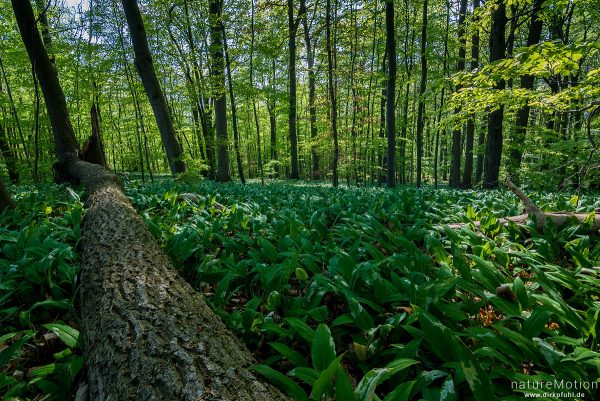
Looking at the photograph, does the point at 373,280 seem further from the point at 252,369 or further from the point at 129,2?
the point at 129,2

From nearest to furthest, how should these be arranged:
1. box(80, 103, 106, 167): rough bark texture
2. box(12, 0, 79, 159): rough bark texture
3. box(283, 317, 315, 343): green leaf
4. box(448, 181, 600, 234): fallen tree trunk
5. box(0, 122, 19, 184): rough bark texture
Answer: box(283, 317, 315, 343): green leaf → box(448, 181, 600, 234): fallen tree trunk → box(12, 0, 79, 159): rough bark texture → box(80, 103, 106, 167): rough bark texture → box(0, 122, 19, 184): rough bark texture

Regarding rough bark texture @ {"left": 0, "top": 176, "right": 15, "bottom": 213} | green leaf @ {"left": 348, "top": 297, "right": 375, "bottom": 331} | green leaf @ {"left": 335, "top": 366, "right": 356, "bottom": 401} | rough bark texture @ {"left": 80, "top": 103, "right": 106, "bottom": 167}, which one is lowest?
green leaf @ {"left": 348, "top": 297, "right": 375, "bottom": 331}

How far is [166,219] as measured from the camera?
153 inches

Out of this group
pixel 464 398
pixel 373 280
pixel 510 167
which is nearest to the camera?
pixel 464 398

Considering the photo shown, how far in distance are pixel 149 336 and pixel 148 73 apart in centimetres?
867

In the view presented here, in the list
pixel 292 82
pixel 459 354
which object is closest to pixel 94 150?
pixel 459 354

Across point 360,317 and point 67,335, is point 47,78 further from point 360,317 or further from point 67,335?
point 360,317

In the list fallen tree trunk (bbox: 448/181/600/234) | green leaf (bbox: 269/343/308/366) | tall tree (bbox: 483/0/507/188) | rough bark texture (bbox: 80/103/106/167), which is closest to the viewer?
green leaf (bbox: 269/343/308/366)

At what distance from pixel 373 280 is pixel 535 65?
13.9 ft

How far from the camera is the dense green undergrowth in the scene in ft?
4.42

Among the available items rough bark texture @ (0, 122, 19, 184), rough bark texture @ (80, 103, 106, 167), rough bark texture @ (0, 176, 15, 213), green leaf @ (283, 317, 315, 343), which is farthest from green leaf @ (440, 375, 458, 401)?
rough bark texture @ (0, 122, 19, 184)

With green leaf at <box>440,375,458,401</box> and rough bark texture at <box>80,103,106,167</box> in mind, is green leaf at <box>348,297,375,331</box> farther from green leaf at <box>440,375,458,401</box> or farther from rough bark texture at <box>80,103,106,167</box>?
rough bark texture at <box>80,103,106,167</box>

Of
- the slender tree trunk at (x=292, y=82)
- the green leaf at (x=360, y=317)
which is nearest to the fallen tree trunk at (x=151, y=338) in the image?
the green leaf at (x=360, y=317)

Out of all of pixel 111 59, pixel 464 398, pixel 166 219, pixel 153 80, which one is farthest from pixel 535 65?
pixel 111 59
